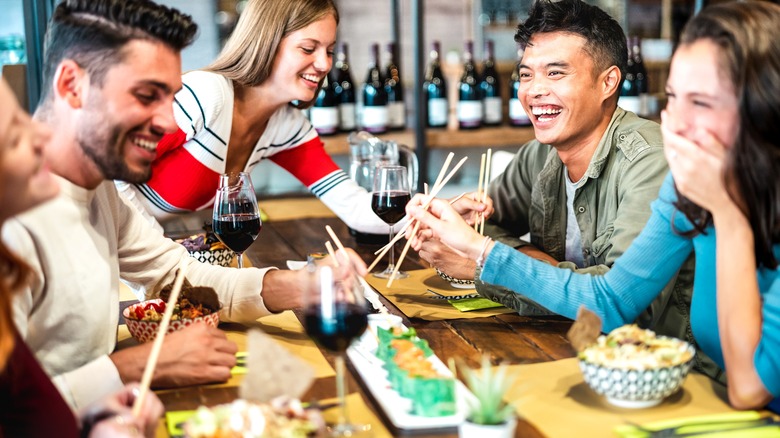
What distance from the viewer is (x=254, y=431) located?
1037 mm

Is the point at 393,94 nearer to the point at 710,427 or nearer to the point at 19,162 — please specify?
the point at 710,427

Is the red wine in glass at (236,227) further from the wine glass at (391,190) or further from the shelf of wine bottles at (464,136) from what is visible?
the shelf of wine bottles at (464,136)

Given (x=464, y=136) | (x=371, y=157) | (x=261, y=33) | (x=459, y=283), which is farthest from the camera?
(x=464, y=136)

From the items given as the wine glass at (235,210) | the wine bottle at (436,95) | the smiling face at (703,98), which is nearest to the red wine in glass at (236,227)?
the wine glass at (235,210)

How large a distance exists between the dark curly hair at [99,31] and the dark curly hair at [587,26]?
0.97 metres

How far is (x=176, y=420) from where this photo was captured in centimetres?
122

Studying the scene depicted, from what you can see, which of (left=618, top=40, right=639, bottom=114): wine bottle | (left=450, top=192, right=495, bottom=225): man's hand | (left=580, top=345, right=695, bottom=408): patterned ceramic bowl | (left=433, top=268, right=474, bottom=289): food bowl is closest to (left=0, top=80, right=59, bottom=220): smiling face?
(left=580, top=345, right=695, bottom=408): patterned ceramic bowl

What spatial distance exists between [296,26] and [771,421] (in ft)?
5.83

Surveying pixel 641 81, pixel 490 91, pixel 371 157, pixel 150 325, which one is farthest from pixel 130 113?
pixel 641 81

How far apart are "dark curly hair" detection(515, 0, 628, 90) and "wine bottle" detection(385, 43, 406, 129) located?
1.79 metres

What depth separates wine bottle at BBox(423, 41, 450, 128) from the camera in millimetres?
3842

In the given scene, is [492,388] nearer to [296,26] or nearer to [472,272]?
[472,272]

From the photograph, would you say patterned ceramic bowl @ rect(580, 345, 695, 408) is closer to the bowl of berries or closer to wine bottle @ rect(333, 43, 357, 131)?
the bowl of berries

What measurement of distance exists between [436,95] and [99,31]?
2930 millimetres
